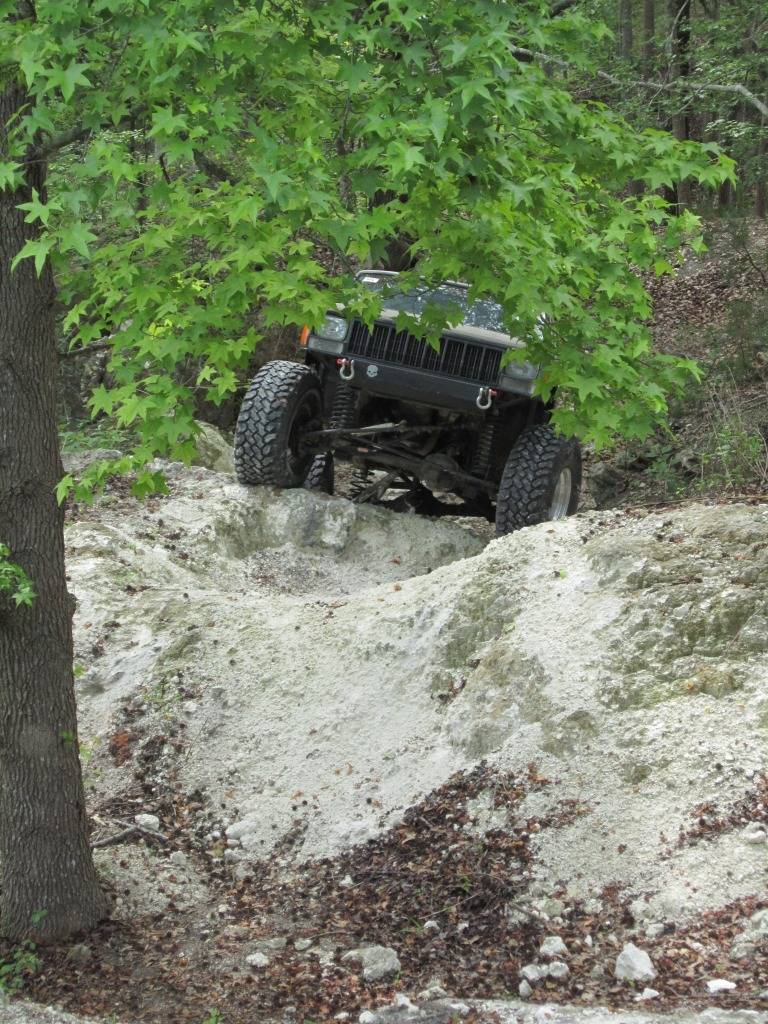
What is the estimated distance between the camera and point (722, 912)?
4383 mm

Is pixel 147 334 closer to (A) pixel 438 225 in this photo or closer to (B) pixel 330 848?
(A) pixel 438 225

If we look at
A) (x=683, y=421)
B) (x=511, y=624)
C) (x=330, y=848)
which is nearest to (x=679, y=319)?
(x=683, y=421)

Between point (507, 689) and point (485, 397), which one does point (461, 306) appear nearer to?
point (485, 397)

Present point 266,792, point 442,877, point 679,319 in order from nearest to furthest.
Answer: point 442,877
point 266,792
point 679,319

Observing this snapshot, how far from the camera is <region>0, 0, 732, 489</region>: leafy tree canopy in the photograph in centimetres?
389

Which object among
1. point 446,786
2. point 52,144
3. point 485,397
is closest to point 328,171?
point 52,144

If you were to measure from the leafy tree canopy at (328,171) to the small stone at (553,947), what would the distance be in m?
2.10

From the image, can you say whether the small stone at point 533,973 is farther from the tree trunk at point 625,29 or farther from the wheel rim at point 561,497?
the tree trunk at point 625,29

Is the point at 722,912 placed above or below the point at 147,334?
below

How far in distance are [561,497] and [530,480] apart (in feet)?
2.15

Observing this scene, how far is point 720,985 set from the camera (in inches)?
155

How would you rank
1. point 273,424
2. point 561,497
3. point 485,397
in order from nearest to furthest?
1. point 485,397
2. point 561,497
3. point 273,424

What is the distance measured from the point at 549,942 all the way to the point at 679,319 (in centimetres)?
1510

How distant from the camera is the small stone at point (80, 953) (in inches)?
194
